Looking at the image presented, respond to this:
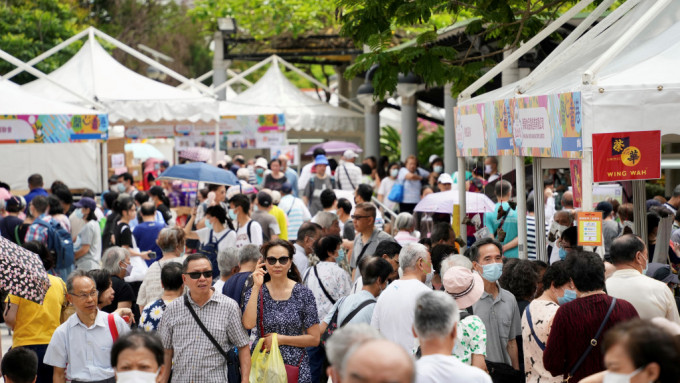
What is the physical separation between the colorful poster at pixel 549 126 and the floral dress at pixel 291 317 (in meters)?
2.33

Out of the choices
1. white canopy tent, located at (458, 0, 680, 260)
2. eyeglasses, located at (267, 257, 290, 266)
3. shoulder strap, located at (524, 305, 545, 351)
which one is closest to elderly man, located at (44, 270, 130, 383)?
eyeglasses, located at (267, 257, 290, 266)

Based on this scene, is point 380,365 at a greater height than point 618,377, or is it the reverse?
point 380,365

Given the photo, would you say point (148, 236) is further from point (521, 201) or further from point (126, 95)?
point (126, 95)

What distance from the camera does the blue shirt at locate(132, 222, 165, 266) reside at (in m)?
11.9

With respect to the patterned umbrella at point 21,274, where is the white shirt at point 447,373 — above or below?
below

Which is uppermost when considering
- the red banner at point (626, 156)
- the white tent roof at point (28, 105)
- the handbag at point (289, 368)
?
the white tent roof at point (28, 105)

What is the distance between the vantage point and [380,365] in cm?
331

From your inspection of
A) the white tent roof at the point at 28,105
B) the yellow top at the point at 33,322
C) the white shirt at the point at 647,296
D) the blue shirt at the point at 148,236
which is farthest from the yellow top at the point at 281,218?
the white shirt at the point at 647,296

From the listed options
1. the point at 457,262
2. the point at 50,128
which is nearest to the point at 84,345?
the point at 457,262

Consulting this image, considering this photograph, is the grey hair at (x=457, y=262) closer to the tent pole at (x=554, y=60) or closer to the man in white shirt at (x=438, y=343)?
the man in white shirt at (x=438, y=343)

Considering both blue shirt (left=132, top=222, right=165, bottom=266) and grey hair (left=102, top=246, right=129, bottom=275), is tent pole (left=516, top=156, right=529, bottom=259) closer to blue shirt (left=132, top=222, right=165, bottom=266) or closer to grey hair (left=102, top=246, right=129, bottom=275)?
grey hair (left=102, top=246, right=129, bottom=275)

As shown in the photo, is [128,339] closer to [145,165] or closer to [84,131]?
[84,131]

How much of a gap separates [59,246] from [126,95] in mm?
8313

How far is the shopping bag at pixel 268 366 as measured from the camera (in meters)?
6.87
